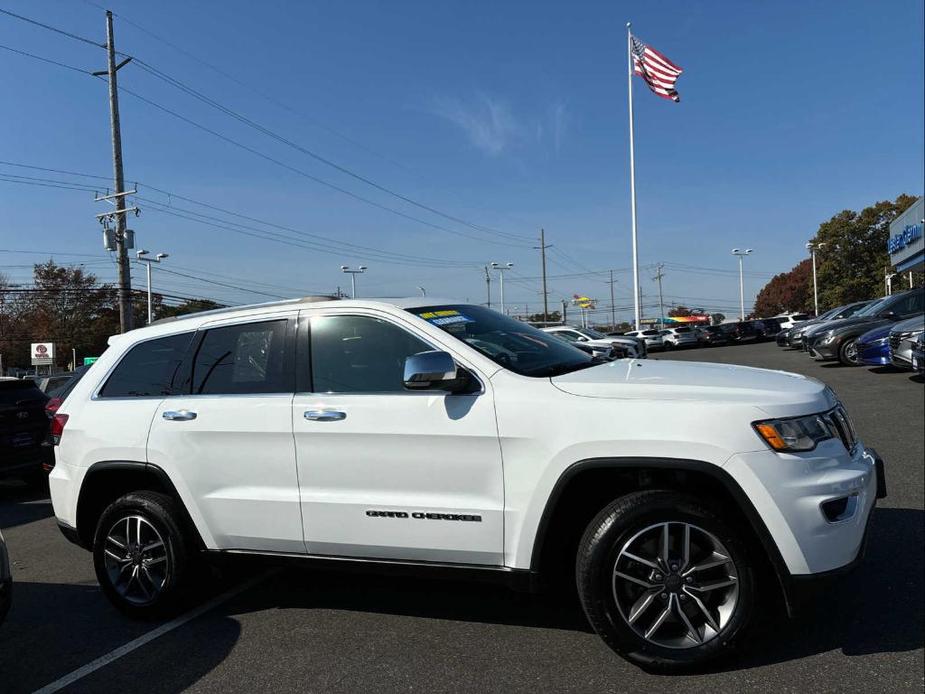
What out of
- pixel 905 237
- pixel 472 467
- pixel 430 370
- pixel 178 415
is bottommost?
pixel 472 467

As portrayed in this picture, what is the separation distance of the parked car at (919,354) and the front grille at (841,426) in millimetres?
9482

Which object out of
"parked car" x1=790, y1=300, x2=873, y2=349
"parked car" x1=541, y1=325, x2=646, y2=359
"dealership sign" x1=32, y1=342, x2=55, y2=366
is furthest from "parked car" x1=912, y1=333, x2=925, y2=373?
"dealership sign" x1=32, y1=342, x2=55, y2=366

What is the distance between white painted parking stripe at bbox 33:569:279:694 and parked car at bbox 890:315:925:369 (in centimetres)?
1126

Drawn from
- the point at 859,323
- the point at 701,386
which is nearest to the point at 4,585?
the point at 701,386

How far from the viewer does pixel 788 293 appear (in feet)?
303

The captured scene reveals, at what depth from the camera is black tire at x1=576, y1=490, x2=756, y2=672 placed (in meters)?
2.92

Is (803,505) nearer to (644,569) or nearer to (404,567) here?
(644,569)

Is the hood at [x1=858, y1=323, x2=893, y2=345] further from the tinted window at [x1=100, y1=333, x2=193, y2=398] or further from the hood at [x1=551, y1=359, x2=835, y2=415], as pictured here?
the tinted window at [x1=100, y1=333, x2=193, y2=398]

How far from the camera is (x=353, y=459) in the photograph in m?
3.43

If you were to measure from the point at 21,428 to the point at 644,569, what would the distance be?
317 inches

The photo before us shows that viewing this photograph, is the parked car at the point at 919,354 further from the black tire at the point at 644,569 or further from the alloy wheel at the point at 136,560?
the alloy wheel at the point at 136,560

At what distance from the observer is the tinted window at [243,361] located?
3797mm

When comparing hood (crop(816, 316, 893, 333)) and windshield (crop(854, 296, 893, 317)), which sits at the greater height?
windshield (crop(854, 296, 893, 317))

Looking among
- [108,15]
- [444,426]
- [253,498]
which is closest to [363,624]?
[253,498]
